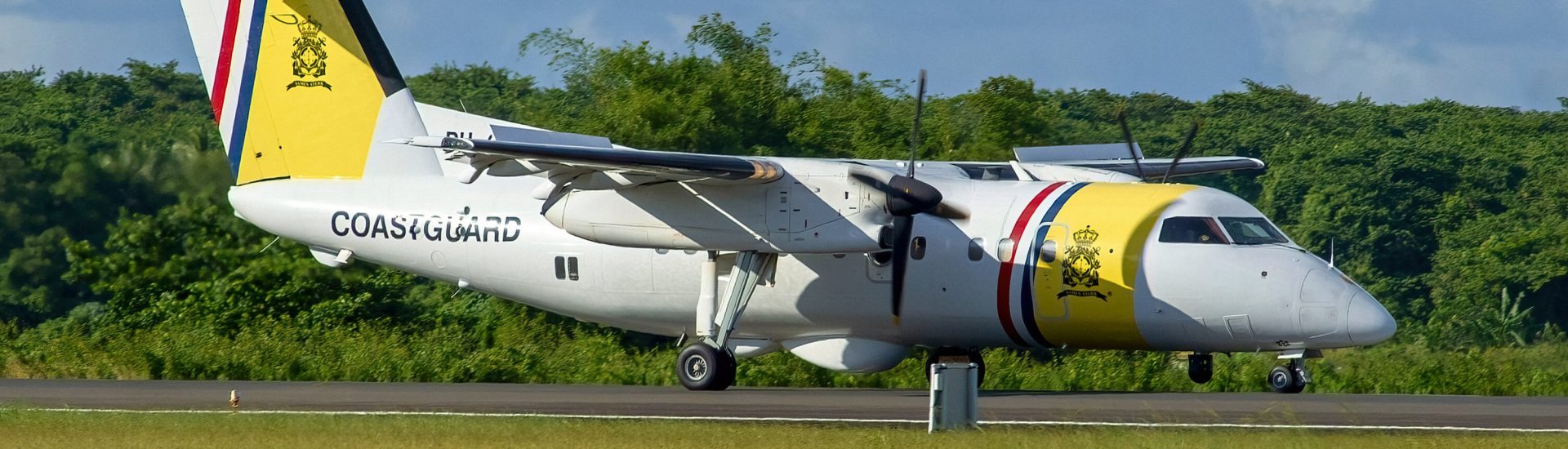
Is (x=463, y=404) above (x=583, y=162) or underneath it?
underneath

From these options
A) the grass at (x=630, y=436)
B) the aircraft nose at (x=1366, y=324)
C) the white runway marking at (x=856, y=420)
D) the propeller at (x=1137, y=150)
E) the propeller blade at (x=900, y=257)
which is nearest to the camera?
the grass at (x=630, y=436)

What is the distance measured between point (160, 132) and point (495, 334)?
57.8 ft

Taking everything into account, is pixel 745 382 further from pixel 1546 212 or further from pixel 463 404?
pixel 1546 212

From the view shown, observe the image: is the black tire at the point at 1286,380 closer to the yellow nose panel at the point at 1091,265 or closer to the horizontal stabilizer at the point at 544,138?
the yellow nose panel at the point at 1091,265

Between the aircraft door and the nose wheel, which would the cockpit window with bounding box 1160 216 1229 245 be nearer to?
the aircraft door

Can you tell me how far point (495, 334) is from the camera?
24.4 m

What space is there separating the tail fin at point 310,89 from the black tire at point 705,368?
414 cm

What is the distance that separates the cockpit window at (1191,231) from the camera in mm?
14977

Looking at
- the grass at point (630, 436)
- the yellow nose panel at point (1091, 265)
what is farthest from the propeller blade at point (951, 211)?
the grass at point (630, 436)

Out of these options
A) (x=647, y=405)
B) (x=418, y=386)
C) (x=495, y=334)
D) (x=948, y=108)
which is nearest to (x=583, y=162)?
(x=647, y=405)

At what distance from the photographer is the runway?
12.6 meters

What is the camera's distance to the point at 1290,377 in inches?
594

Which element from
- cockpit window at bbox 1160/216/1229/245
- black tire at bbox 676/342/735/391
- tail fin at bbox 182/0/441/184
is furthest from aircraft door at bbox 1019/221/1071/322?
tail fin at bbox 182/0/441/184

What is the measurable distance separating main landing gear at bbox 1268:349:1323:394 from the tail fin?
8798 mm
